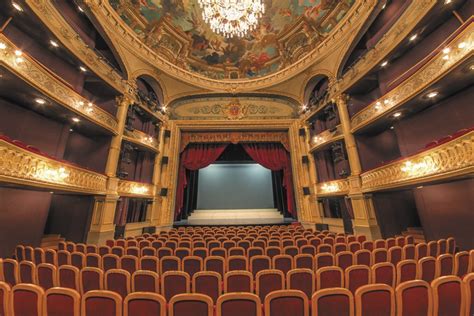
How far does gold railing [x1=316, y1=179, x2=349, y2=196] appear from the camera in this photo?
872 centimetres

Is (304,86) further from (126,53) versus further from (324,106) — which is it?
(126,53)

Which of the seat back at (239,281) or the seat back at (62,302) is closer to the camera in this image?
the seat back at (62,302)

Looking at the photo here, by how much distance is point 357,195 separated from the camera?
7965mm

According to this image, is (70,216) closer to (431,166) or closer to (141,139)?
(141,139)

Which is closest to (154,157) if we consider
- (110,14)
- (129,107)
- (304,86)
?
(129,107)

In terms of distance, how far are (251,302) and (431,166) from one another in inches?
244

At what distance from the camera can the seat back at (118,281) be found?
2.61m

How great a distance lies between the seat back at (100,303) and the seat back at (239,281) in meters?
1.29

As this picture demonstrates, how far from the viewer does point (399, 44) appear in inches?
265

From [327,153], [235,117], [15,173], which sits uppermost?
[235,117]

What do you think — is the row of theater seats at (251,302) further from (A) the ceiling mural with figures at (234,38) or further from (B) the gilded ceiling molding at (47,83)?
(A) the ceiling mural with figures at (234,38)

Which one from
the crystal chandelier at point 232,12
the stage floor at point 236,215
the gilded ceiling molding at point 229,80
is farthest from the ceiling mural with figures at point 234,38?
the stage floor at point 236,215

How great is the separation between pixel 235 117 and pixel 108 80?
6.92 meters

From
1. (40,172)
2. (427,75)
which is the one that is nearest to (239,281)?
(40,172)
